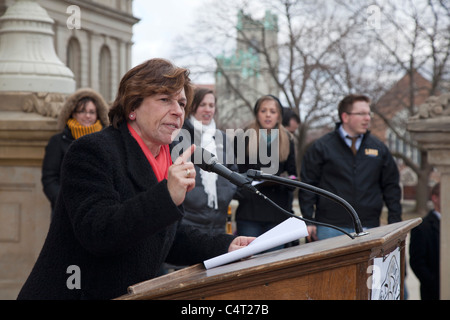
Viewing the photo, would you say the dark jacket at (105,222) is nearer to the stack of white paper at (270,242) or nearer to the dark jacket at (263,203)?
the stack of white paper at (270,242)

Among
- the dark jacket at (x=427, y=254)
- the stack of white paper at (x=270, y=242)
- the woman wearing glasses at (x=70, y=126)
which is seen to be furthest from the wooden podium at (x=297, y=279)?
the dark jacket at (x=427, y=254)

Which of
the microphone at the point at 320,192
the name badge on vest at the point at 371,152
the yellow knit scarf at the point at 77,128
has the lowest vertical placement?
the microphone at the point at 320,192

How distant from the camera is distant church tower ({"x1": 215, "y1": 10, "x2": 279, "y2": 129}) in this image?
950 inches

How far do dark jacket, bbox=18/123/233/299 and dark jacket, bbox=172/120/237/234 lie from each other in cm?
256

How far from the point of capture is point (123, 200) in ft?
8.07

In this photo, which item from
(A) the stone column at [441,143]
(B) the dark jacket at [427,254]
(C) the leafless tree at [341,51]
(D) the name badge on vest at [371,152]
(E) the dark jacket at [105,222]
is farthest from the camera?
(C) the leafless tree at [341,51]

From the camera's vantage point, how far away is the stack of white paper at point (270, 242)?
2305mm

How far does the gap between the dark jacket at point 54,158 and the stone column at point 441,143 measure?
2808 mm

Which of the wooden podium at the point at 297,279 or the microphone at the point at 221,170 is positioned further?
the microphone at the point at 221,170

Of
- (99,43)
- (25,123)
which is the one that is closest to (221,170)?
(25,123)

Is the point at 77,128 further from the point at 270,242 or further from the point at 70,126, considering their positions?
the point at 270,242

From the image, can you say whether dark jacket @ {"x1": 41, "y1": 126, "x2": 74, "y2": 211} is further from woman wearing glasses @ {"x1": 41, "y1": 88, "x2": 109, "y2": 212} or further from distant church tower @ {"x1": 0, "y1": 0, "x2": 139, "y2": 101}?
distant church tower @ {"x1": 0, "y1": 0, "x2": 139, "y2": 101}

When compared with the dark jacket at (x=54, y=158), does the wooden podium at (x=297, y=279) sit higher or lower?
lower
